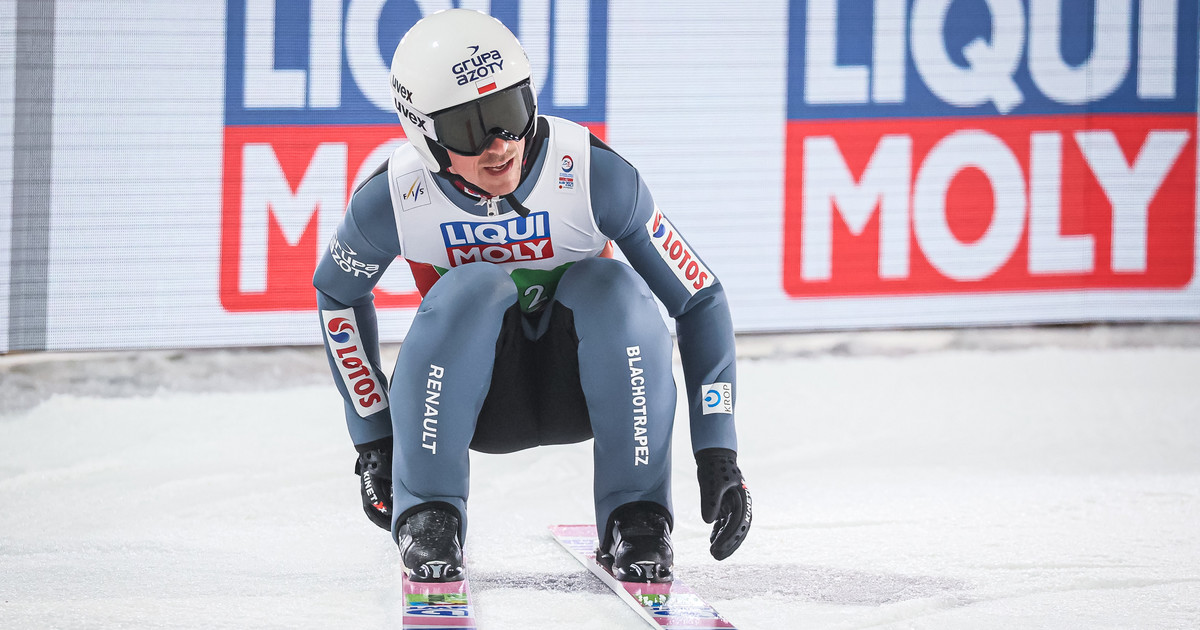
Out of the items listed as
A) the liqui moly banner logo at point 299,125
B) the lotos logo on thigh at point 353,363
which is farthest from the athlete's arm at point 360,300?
the liqui moly banner logo at point 299,125

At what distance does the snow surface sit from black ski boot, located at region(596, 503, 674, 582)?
0.21 feet

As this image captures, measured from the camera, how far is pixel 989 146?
5016mm

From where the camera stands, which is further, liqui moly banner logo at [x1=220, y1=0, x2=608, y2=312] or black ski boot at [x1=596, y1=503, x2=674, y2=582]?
liqui moly banner logo at [x1=220, y1=0, x2=608, y2=312]

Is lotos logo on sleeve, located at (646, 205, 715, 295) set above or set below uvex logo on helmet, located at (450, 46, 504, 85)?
below

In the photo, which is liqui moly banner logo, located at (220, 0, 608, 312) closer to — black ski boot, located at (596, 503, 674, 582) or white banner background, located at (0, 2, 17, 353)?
white banner background, located at (0, 2, 17, 353)

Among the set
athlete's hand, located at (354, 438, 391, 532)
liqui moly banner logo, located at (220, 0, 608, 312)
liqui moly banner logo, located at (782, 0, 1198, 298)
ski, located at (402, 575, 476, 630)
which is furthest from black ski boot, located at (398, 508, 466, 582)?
liqui moly banner logo, located at (782, 0, 1198, 298)

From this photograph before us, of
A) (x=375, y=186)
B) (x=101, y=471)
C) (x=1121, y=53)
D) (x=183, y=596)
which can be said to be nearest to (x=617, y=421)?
(x=375, y=186)

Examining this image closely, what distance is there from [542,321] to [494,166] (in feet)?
0.94

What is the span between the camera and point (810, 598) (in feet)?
6.30

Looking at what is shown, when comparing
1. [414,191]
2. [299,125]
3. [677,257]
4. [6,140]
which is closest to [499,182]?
[414,191]

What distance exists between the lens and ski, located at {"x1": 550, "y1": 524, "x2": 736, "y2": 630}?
5.58 feet

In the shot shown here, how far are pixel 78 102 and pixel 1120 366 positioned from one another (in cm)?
414

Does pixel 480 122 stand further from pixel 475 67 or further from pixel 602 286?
pixel 602 286

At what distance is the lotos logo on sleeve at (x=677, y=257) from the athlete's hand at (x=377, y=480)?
63cm
